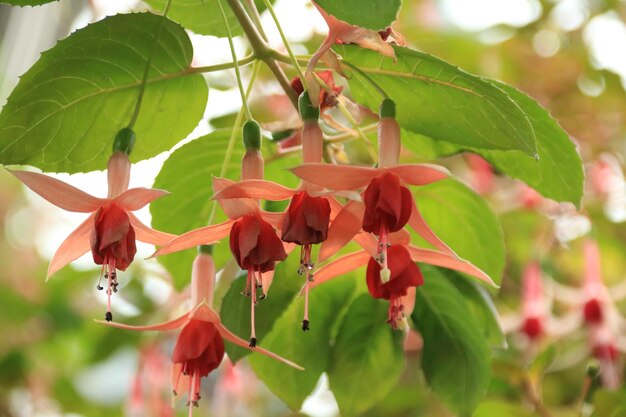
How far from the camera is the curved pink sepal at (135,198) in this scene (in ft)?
1.78

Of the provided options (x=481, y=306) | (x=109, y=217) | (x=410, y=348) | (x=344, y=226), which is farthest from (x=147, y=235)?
(x=410, y=348)

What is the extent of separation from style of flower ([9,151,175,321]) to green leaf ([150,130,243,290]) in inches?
7.3

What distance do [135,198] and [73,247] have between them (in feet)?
0.27

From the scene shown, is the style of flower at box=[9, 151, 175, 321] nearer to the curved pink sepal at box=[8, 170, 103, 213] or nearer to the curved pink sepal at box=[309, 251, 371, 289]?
the curved pink sepal at box=[8, 170, 103, 213]

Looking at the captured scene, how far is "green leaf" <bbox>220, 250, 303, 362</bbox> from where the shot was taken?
26.4 inches

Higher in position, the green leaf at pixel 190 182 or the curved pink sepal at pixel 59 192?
the green leaf at pixel 190 182

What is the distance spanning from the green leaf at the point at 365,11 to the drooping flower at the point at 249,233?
13 cm

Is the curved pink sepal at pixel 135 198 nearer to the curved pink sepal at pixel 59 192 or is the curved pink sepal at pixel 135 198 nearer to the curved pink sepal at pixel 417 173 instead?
the curved pink sepal at pixel 59 192

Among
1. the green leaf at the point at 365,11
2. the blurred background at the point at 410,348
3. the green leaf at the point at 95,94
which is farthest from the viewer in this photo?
the blurred background at the point at 410,348

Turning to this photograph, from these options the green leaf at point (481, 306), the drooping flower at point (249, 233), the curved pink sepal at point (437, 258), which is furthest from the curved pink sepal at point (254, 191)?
the green leaf at point (481, 306)

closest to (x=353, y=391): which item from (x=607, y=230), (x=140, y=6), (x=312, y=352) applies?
(x=312, y=352)

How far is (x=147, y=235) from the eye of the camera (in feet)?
1.93

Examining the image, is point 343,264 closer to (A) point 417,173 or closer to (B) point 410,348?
(A) point 417,173

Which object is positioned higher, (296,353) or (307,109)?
(307,109)
